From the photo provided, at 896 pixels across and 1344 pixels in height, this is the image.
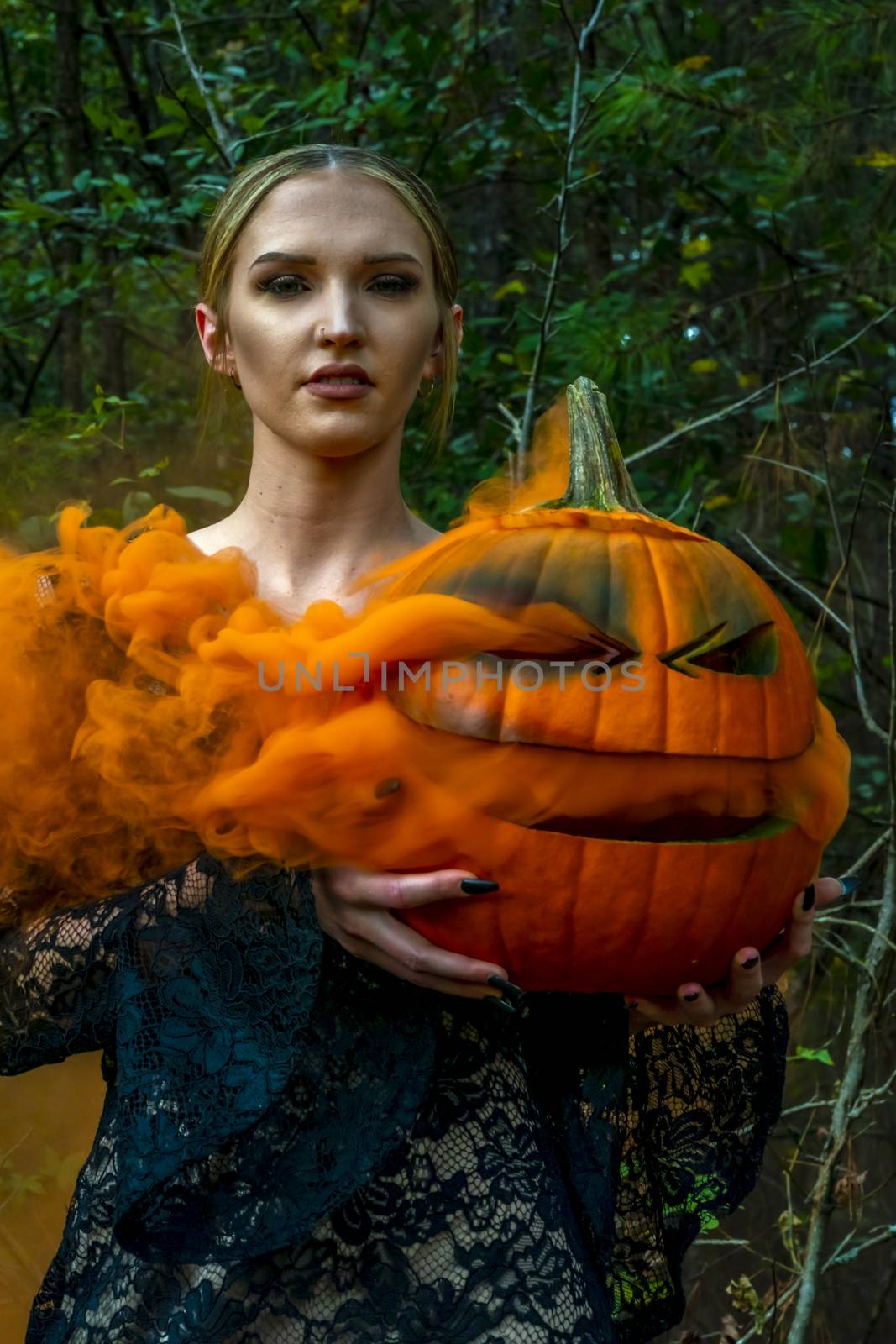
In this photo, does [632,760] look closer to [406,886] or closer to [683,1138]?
[406,886]

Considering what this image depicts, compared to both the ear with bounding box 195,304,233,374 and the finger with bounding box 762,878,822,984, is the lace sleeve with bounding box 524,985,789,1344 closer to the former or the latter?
the finger with bounding box 762,878,822,984

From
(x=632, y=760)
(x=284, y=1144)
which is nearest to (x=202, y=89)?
(x=632, y=760)

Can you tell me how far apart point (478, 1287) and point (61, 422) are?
2079 millimetres

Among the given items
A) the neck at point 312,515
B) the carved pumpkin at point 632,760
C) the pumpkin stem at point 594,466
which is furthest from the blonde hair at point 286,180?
the carved pumpkin at point 632,760

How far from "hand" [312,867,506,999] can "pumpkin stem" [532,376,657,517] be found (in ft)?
1.21

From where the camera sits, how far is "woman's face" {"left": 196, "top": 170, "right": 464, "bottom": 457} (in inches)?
51.8

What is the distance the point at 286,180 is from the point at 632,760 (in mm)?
704

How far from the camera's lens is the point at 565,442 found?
1.43m

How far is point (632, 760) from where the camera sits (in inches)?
42.6

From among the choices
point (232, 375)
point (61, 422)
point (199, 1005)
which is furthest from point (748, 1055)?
point (61, 422)

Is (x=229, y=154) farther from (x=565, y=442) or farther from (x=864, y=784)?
(x=864, y=784)

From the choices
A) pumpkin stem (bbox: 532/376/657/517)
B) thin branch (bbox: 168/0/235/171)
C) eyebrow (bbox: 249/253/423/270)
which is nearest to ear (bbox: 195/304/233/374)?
eyebrow (bbox: 249/253/423/270)

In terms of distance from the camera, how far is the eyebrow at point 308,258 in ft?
4.33

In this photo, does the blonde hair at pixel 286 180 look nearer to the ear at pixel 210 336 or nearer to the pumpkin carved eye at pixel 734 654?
the ear at pixel 210 336
